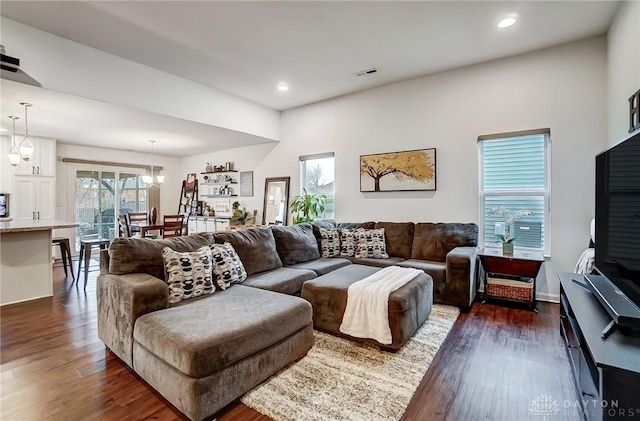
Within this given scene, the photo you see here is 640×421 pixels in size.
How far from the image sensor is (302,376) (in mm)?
2002

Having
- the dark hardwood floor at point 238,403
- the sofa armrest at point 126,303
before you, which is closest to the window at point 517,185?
the dark hardwood floor at point 238,403

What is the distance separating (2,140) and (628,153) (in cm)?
803

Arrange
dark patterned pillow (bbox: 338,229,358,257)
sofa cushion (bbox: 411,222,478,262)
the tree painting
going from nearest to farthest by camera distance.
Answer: sofa cushion (bbox: 411,222,478,262) → dark patterned pillow (bbox: 338,229,358,257) → the tree painting

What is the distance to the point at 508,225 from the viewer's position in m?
3.58

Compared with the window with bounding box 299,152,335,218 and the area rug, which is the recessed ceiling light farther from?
the area rug

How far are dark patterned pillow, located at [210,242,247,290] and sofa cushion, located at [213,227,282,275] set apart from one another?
A: 19 centimetres

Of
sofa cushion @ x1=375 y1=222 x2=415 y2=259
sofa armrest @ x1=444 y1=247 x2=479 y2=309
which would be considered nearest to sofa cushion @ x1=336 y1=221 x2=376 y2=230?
sofa cushion @ x1=375 y1=222 x2=415 y2=259

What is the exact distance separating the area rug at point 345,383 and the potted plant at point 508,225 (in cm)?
161

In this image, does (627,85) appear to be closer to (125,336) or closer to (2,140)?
(125,336)

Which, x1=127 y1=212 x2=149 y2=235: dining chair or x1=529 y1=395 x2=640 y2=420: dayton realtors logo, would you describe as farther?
x1=127 y1=212 x2=149 y2=235: dining chair

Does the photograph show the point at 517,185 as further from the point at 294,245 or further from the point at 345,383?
the point at 345,383

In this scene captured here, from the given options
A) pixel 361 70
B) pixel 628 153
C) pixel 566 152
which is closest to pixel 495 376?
pixel 628 153

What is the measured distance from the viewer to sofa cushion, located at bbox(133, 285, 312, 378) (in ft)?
5.11

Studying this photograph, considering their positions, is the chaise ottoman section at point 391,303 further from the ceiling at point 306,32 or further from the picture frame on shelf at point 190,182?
the picture frame on shelf at point 190,182
